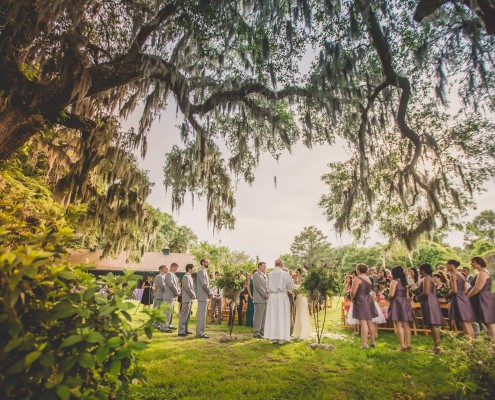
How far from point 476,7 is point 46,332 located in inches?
285

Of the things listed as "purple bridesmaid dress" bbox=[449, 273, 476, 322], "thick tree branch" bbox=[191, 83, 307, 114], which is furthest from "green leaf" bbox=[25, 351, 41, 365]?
"purple bridesmaid dress" bbox=[449, 273, 476, 322]

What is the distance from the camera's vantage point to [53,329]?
1424 mm

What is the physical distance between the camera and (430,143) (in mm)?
7910

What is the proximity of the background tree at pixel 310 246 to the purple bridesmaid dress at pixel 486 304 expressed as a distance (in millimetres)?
70605

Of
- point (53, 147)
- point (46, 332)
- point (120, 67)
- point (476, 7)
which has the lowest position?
point (46, 332)

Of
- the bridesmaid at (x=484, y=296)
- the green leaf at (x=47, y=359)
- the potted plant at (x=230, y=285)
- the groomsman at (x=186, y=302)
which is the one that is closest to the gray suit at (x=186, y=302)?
the groomsman at (x=186, y=302)

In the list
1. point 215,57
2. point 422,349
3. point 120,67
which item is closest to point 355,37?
point 215,57

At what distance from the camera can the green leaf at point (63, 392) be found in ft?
3.63

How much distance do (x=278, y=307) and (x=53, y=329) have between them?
6513mm

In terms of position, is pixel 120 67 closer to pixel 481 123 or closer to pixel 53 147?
pixel 53 147

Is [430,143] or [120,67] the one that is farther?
[430,143]

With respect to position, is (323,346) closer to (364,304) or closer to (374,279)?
(364,304)

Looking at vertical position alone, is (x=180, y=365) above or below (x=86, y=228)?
below

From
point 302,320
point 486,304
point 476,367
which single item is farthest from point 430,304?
point 476,367
